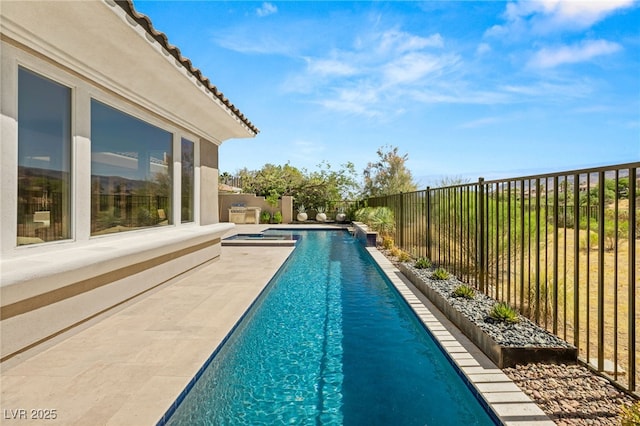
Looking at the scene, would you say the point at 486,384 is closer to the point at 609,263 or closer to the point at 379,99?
the point at 609,263

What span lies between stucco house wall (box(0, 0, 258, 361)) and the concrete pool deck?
0.32 m

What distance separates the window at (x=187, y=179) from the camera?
7914mm

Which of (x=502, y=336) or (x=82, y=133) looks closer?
(x=502, y=336)

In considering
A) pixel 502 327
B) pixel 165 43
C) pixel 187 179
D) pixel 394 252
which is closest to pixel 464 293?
pixel 502 327

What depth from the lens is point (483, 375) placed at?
10.9 ft

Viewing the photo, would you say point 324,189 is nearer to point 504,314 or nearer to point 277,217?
point 277,217

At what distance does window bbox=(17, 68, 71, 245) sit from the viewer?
12.6ft

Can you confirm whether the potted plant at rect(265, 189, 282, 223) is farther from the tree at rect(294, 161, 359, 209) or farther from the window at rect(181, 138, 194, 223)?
the window at rect(181, 138, 194, 223)

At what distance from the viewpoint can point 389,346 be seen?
4465 millimetres

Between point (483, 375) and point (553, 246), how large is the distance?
4.86m

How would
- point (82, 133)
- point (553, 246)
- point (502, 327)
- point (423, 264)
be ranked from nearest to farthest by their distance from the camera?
point (502, 327) < point (82, 133) < point (553, 246) < point (423, 264)

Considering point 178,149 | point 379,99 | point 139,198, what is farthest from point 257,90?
point 139,198

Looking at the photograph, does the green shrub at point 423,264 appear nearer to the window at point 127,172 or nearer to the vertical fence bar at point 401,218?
the vertical fence bar at point 401,218

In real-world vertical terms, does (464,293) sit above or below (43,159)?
below
